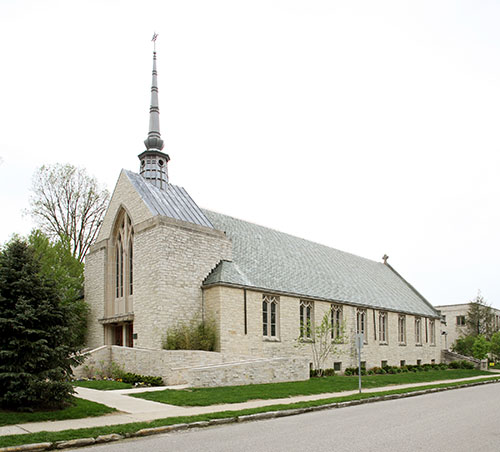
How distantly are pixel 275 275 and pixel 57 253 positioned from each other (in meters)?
13.7

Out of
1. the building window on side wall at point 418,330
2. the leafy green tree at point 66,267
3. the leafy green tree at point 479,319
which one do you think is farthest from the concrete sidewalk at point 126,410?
the leafy green tree at point 479,319

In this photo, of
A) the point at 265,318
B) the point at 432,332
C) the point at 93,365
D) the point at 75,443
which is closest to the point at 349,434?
the point at 75,443

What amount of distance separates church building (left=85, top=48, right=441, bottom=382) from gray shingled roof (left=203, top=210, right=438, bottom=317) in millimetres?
→ 98

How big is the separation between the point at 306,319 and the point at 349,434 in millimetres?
19285

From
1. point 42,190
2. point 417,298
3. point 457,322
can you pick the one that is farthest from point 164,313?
point 457,322

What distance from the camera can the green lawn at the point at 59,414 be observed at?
11.2 m

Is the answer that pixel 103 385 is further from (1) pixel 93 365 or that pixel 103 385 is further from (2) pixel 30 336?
(2) pixel 30 336

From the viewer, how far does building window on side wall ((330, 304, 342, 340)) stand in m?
31.0

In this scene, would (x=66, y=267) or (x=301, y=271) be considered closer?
(x=301, y=271)

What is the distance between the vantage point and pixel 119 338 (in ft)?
90.5

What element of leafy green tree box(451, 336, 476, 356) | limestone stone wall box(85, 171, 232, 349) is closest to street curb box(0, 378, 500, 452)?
limestone stone wall box(85, 171, 232, 349)

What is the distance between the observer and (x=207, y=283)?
24.8 meters

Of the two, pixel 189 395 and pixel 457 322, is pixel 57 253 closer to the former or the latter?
pixel 189 395

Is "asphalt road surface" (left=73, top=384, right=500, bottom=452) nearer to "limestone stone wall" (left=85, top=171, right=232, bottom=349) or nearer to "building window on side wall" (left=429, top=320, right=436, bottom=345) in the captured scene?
"limestone stone wall" (left=85, top=171, right=232, bottom=349)
